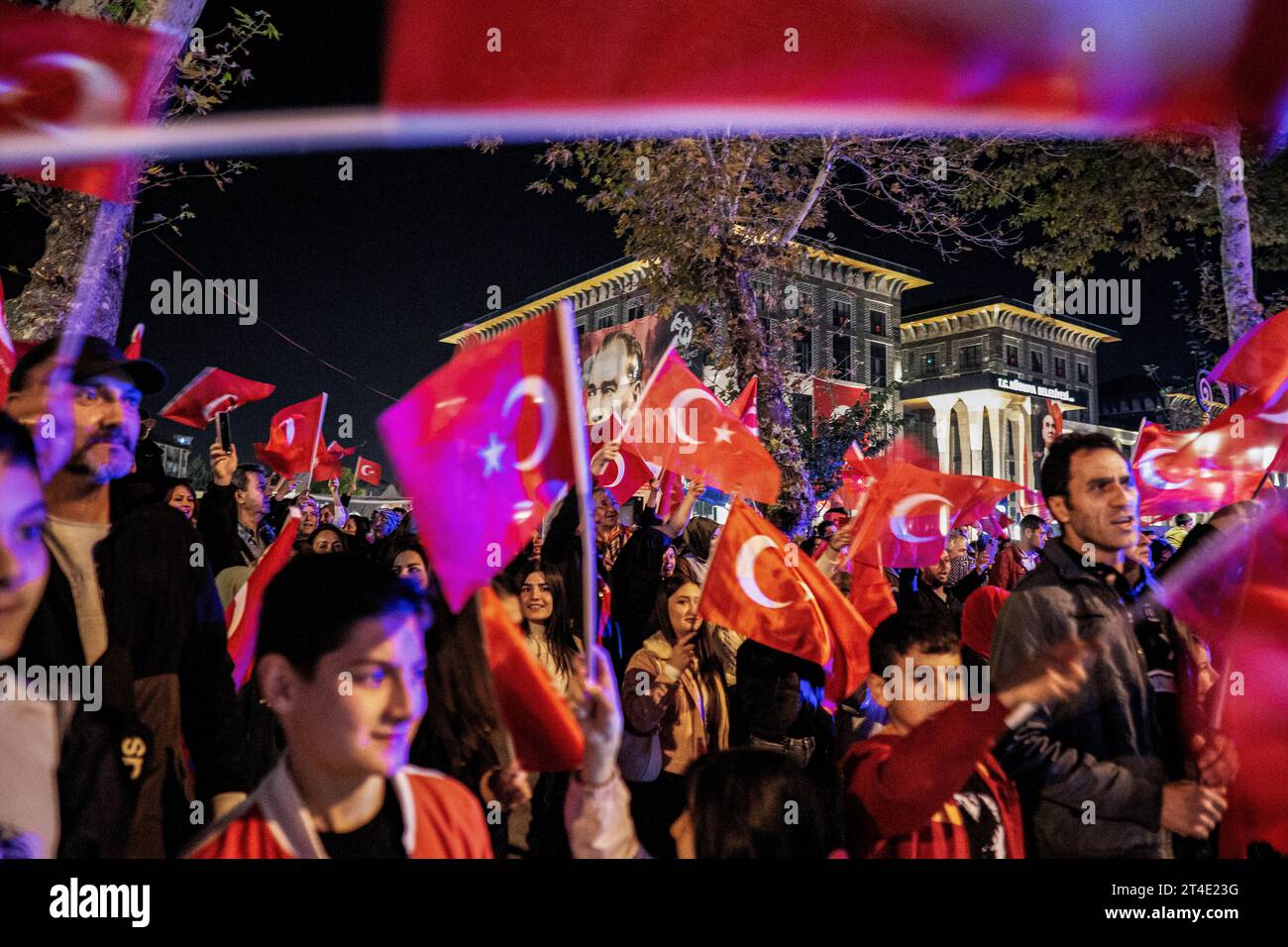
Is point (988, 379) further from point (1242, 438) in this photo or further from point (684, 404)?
point (684, 404)

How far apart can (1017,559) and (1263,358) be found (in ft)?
15.9

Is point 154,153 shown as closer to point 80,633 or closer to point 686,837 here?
point 80,633

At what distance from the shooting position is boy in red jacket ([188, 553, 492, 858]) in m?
2.31

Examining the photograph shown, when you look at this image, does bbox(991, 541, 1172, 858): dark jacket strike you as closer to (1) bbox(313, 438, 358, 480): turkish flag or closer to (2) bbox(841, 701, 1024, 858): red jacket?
(2) bbox(841, 701, 1024, 858): red jacket

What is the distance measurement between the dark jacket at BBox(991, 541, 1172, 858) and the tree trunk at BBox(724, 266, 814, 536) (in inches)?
310

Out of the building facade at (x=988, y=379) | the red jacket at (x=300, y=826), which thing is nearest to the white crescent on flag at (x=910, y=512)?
the red jacket at (x=300, y=826)

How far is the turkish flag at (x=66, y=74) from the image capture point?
4254 mm

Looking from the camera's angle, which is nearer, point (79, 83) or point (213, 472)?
A: point (79, 83)

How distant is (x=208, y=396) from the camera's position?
347 inches

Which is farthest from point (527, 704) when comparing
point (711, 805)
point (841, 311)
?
point (841, 311)

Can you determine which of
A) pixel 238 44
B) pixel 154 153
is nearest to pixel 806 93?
pixel 238 44

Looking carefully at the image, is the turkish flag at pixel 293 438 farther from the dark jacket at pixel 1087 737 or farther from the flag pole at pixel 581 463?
the dark jacket at pixel 1087 737

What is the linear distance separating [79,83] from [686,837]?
3851 millimetres
